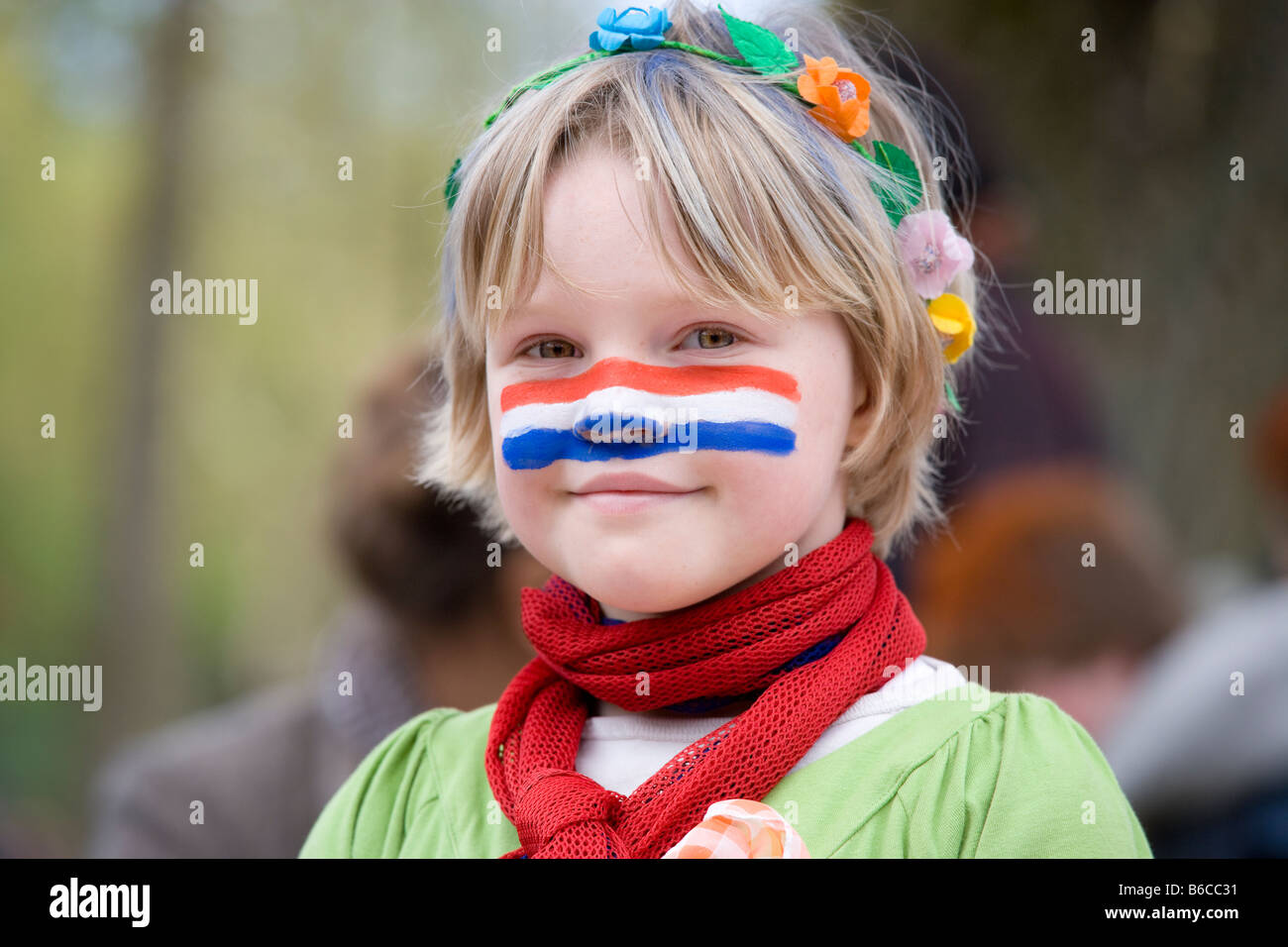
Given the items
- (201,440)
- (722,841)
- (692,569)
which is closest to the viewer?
(722,841)

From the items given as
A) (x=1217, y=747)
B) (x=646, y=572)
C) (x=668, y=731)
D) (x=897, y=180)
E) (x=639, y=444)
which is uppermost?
(x=897, y=180)

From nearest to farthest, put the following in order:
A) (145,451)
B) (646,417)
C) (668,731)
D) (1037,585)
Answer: (646,417), (668,731), (1037,585), (145,451)

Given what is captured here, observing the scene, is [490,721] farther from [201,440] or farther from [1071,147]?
[201,440]

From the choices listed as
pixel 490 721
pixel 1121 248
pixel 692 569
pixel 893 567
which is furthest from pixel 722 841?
pixel 1121 248

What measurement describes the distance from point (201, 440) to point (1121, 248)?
4.61m

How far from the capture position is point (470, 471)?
1.54 metres

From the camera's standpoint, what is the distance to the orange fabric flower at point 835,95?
4.35ft

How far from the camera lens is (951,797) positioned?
3.95 feet

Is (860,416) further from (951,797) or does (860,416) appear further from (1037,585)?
(1037,585)

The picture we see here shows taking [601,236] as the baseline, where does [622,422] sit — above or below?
below

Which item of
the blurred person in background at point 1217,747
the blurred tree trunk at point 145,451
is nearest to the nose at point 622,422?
the blurred person in background at point 1217,747

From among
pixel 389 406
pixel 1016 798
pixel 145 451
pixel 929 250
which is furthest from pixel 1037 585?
pixel 145 451

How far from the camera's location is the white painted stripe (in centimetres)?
119

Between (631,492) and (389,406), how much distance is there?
1415 millimetres
